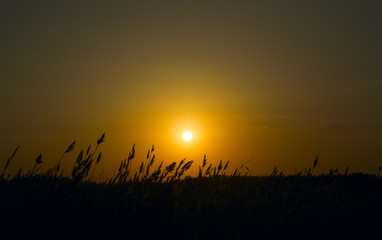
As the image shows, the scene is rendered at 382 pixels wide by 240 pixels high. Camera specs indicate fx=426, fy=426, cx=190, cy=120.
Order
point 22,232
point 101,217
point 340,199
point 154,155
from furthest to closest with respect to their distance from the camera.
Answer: point 340,199 < point 154,155 < point 101,217 < point 22,232

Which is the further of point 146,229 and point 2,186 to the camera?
point 2,186

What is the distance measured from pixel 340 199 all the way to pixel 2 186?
5619 millimetres

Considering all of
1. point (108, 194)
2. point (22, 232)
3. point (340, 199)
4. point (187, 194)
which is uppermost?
point (340, 199)

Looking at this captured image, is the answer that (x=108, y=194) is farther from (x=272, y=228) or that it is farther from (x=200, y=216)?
(x=272, y=228)

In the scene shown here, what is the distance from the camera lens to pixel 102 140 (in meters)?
4.96

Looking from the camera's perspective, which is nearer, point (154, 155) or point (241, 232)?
point (241, 232)

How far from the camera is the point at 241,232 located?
17.3 feet

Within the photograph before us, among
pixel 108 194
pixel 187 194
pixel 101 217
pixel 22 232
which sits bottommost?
pixel 22 232

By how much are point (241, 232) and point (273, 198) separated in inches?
69.7

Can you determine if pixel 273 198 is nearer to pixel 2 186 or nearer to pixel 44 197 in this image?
pixel 44 197

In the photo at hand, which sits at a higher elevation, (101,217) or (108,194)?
(108,194)

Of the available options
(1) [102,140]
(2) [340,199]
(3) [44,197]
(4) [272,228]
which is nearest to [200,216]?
(4) [272,228]

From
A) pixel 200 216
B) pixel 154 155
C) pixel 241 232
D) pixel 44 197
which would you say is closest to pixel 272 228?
pixel 241 232

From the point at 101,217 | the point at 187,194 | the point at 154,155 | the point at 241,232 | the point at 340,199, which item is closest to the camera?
the point at 101,217
